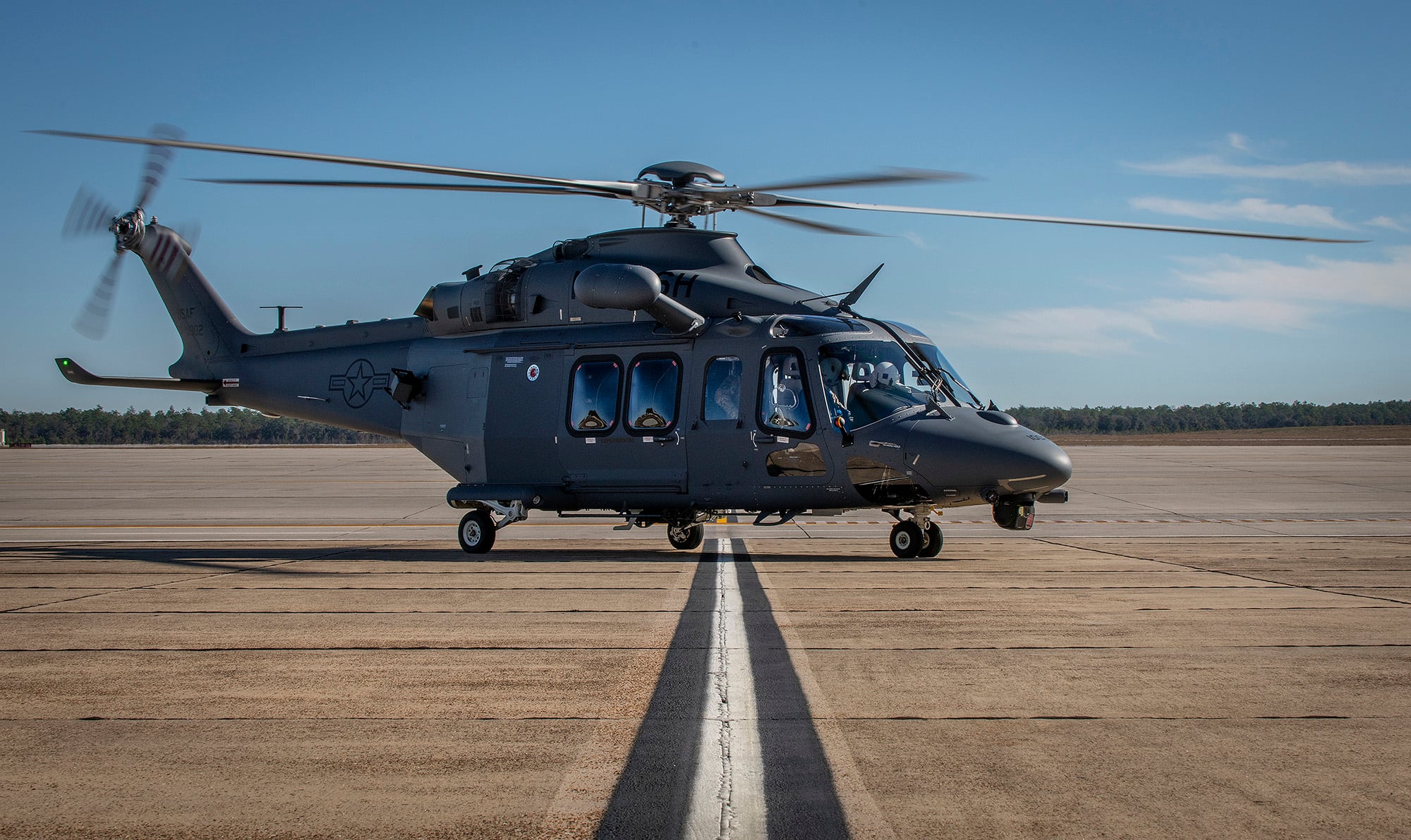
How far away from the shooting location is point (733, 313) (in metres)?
13.7

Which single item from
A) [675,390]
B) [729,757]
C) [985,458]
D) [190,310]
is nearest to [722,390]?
[675,390]

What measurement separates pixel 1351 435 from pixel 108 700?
336 ft

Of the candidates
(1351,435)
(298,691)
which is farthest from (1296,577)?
(1351,435)

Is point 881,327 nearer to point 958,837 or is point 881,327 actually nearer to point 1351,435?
point 958,837

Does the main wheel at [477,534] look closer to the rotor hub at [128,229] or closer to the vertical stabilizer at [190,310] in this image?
the vertical stabilizer at [190,310]

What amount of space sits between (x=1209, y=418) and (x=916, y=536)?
128 metres

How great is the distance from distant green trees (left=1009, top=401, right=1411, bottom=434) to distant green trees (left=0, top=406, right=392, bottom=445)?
3231 inches

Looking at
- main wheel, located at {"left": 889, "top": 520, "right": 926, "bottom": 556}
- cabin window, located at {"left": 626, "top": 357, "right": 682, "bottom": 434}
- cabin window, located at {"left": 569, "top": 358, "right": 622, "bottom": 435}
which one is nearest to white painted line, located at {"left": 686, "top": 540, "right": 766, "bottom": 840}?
main wheel, located at {"left": 889, "top": 520, "right": 926, "bottom": 556}

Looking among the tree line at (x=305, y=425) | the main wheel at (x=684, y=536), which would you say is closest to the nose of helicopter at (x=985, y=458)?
the main wheel at (x=684, y=536)

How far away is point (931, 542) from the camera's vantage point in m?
13.1

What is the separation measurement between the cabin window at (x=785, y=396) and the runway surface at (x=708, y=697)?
182 centimetres

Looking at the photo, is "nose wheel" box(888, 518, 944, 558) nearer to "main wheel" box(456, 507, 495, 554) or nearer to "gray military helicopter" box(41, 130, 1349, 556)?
"gray military helicopter" box(41, 130, 1349, 556)

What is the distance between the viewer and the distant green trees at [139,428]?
367ft

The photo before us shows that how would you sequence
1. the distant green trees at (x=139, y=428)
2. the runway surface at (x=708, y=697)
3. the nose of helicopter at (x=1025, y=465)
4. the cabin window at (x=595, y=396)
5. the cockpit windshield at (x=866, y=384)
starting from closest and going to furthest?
the runway surface at (x=708, y=697), the nose of helicopter at (x=1025, y=465), the cockpit windshield at (x=866, y=384), the cabin window at (x=595, y=396), the distant green trees at (x=139, y=428)
